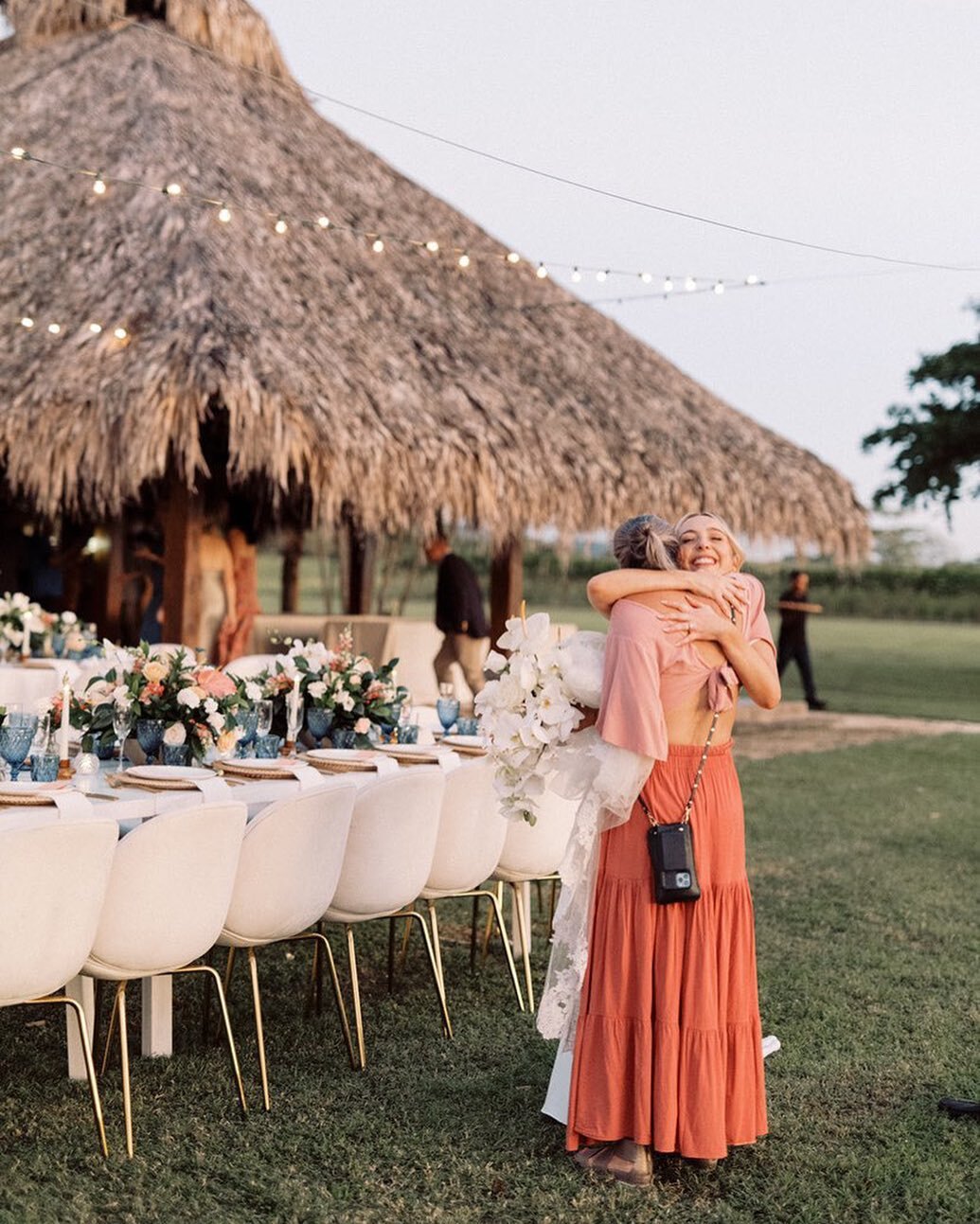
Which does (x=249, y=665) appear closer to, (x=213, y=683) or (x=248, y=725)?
(x=248, y=725)

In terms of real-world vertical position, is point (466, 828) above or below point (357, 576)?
below

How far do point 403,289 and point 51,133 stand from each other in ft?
9.73

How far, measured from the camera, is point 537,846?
5039 mm

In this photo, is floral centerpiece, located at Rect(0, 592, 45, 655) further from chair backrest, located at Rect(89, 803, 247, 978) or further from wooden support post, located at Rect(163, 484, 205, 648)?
chair backrest, located at Rect(89, 803, 247, 978)

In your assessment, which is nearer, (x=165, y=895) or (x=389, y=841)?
(x=165, y=895)

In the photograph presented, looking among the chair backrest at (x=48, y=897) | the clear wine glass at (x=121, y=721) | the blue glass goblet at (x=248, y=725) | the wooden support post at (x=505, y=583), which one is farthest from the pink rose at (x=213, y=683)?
the wooden support post at (x=505, y=583)

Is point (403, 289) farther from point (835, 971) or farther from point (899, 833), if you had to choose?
point (835, 971)

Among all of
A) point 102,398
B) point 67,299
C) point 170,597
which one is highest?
point 67,299

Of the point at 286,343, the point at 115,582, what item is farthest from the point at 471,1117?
the point at 115,582

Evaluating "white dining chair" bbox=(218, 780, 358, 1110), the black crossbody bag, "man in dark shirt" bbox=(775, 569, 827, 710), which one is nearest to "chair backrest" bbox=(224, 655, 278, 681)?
"white dining chair" bbox=(218, 780, 358, 1110)

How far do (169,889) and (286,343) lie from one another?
609 centimetres

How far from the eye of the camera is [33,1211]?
3164 millimetres

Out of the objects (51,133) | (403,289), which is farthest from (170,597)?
(51,133)

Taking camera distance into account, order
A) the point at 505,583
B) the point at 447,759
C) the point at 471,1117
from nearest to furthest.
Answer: the point at 471,1117, the point at 447,759, the point at 505,583
